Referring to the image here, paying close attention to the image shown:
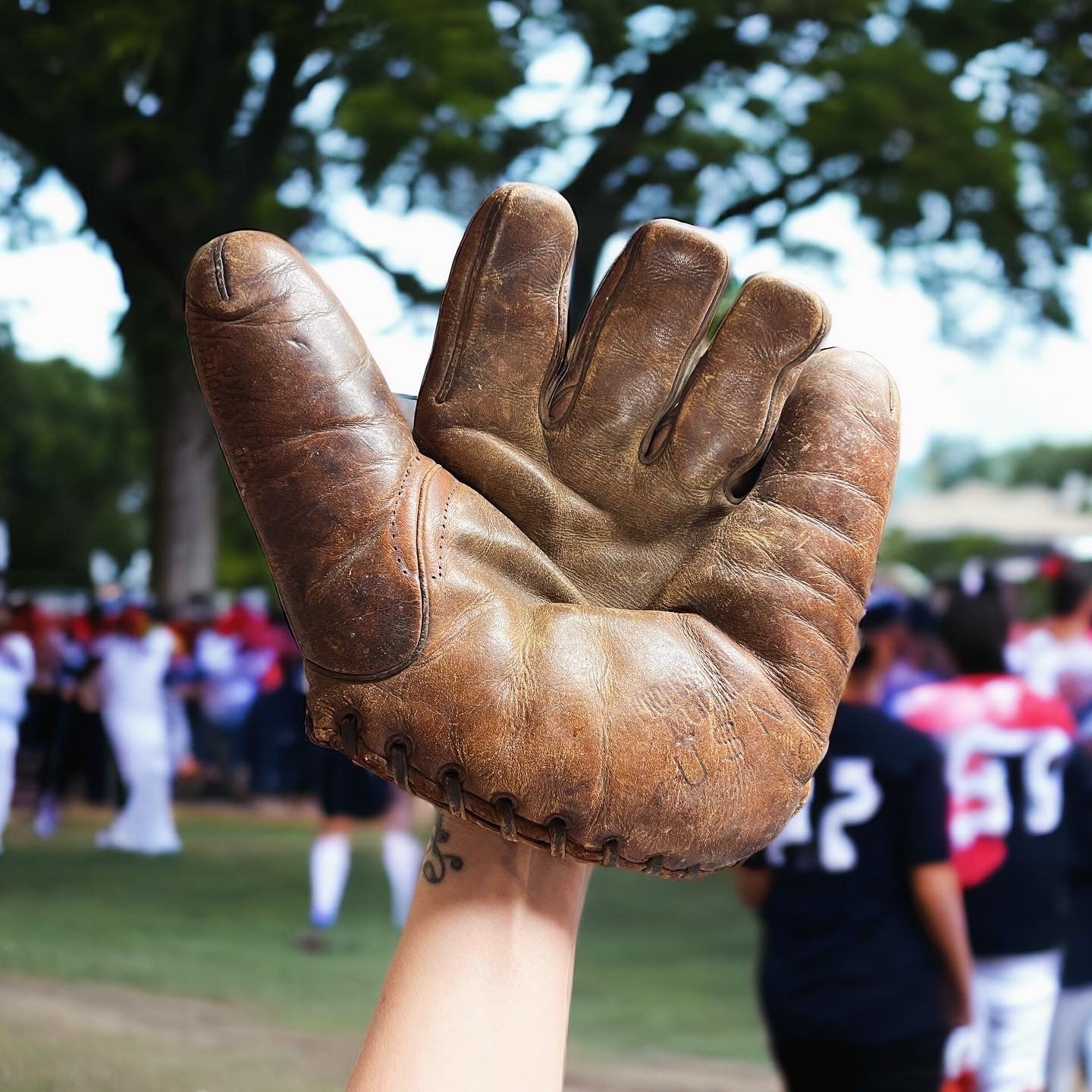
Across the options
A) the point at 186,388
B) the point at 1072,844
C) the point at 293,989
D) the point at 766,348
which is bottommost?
the point at 293,989

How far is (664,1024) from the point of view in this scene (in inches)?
213

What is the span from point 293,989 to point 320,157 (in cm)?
510

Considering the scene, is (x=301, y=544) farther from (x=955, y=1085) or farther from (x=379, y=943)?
(x=379, y=943)

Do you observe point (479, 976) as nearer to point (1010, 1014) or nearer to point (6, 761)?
point (1010, 1014)

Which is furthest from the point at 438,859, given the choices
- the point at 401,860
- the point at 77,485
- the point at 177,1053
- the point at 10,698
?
the point at 77,485

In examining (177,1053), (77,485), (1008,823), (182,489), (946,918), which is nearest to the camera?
(946,918)

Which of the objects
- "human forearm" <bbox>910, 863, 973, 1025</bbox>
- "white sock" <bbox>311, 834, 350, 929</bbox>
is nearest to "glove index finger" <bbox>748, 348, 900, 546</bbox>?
"human forearm" <bbox>910, 863, 973, 1025</bbox>

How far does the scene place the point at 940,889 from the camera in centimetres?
270

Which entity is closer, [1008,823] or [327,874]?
[1008,823]

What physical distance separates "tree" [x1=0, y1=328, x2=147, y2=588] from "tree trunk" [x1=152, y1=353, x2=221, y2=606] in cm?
1206

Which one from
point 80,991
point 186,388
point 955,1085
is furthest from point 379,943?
point 955,1085

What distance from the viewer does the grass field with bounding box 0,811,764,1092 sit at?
4707 mm

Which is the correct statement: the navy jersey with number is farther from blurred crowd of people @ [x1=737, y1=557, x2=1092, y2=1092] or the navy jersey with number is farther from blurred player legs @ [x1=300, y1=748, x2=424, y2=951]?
blurred player legs @ [x1=300, y1=748, x2=424, y2=951]

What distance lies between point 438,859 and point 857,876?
5.87 ft
